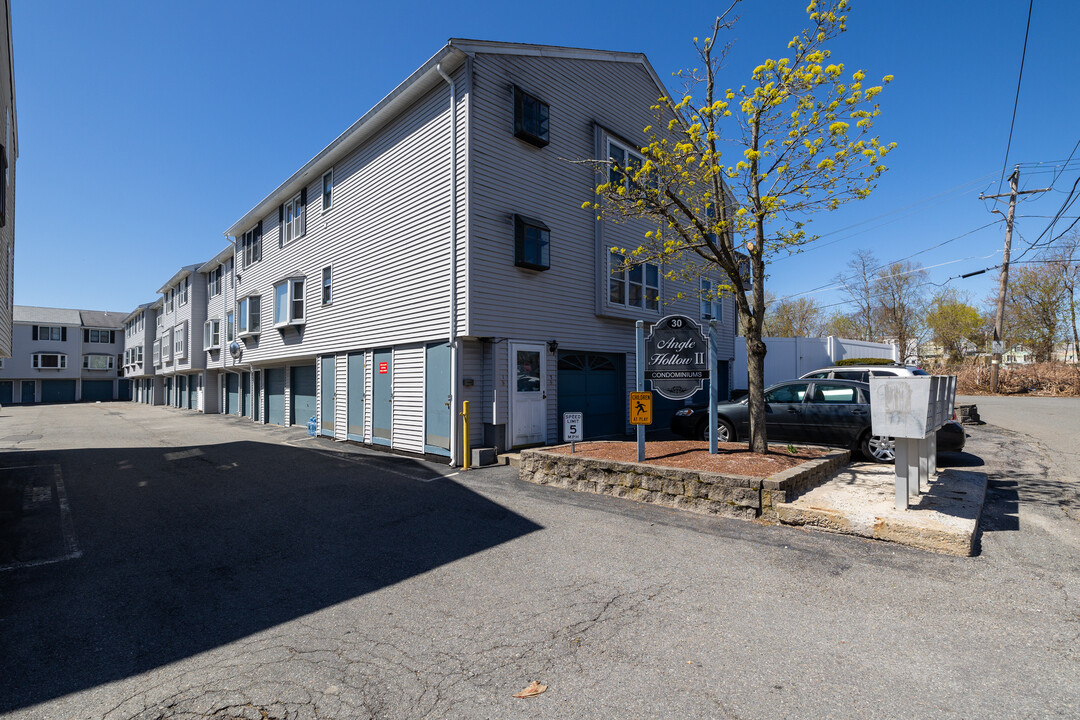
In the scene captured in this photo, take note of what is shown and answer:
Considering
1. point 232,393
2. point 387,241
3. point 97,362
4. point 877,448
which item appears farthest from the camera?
point 97,362

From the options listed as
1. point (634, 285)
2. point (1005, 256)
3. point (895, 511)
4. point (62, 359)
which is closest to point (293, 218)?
point (634, 285)

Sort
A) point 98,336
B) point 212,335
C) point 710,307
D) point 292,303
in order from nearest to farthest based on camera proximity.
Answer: point 292,303 → point 710,307 → point 212,335 → point 98,336

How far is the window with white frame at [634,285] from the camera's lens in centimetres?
1333

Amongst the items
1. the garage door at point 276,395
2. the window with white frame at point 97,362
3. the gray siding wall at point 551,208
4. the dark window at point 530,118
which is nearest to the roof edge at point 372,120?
the gray siding wall at point 551,208

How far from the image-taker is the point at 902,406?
525 cm

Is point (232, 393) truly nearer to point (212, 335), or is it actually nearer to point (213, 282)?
point (212, 335)

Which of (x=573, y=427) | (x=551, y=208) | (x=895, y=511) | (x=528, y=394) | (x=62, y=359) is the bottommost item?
(x=895, y=511)

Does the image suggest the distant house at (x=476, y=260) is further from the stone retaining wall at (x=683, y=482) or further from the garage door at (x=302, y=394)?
the stone retaining wall at (x=683, y=482)

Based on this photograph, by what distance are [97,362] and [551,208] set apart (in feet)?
202

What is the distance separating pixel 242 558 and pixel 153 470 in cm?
653

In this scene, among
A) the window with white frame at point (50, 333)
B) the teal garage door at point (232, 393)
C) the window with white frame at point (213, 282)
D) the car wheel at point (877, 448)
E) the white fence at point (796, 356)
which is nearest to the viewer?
the car wheel at point (877, 448)

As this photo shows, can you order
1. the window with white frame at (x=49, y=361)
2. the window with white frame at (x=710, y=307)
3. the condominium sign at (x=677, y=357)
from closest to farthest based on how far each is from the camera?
the condominium sign at (x=677, y=357) → the window with white frame at (x=710, y=307) → the window with white frame at (x=49, y=361)

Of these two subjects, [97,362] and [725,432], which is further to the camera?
[97,362]

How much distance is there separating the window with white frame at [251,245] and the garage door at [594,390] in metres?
14.4
